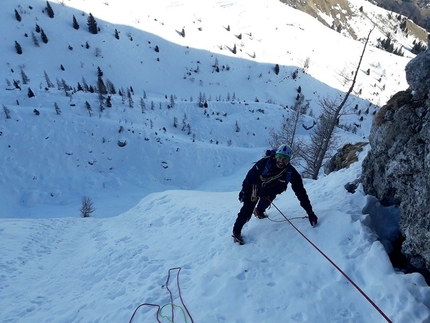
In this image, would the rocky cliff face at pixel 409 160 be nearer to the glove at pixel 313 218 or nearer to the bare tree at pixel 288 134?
the glove at pixel 313 218

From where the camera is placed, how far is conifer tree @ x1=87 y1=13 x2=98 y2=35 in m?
45.0

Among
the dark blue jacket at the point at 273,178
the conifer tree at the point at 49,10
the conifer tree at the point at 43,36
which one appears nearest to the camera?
the dark blue jacket at the point at 273,178

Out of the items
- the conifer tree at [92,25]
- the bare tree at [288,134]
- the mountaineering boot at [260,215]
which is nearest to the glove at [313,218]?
the mountaineering boot at [260,215]

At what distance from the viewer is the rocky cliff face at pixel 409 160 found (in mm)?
3957

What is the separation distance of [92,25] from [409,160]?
53.3m

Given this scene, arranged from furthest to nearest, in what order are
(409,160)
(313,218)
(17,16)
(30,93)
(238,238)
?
(17,16), (30,93), (238,238), (313,218), (409,160)

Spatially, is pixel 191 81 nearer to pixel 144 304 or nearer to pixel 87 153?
pixel 87 153

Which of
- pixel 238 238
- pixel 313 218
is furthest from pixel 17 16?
pixel 313 218

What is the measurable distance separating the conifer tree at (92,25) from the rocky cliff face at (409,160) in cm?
5221

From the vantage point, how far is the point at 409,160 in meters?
4.36

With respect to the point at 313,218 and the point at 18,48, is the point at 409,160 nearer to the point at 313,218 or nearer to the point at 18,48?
A: the point at 313,218

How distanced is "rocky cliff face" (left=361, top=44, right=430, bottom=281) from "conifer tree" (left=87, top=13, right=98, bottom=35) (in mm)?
52210

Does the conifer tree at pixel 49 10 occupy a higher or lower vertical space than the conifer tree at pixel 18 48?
higher

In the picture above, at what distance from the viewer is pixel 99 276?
243 inches
